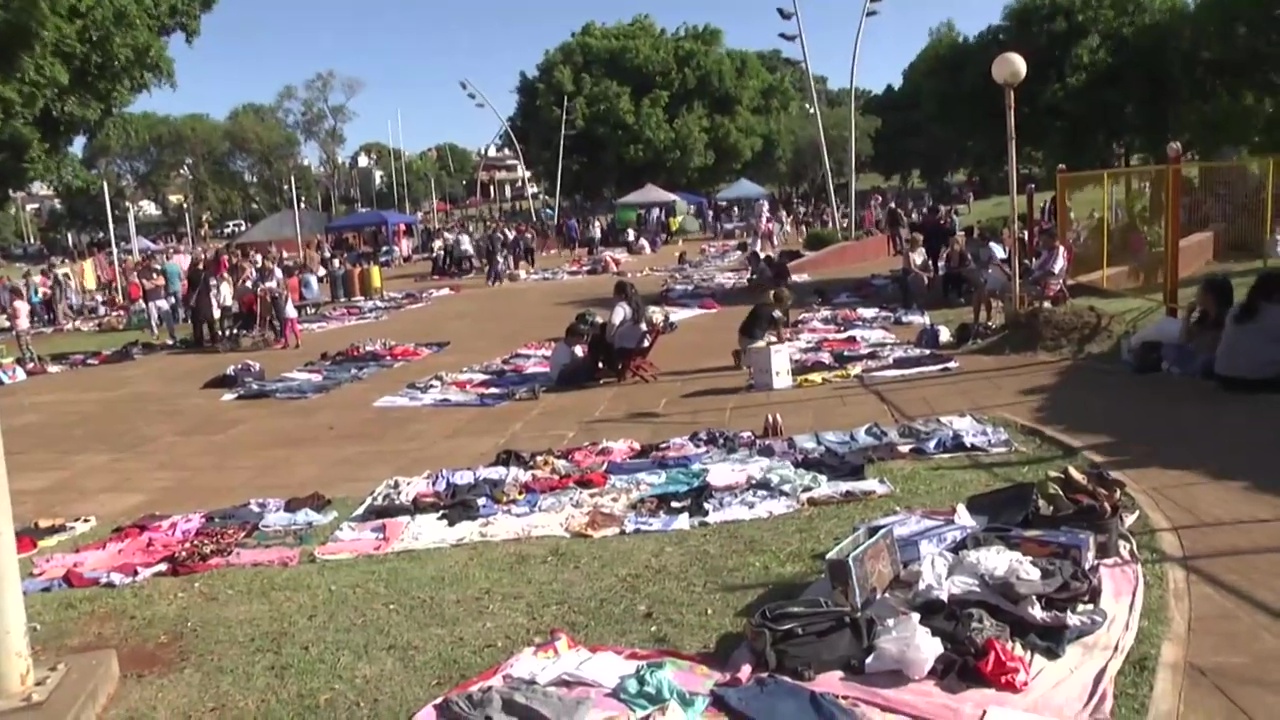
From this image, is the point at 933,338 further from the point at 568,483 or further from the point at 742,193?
the point at 742,193

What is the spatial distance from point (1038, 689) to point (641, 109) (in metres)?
53.4

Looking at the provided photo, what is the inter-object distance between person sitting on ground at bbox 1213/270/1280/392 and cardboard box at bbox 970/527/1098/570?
15.2ft

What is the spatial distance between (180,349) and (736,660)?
64.1 feet

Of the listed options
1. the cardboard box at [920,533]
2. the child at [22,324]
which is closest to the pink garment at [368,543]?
the cardboard box at [920,533]

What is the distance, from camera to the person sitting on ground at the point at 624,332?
14695 mm

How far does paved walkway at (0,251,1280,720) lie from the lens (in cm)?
594

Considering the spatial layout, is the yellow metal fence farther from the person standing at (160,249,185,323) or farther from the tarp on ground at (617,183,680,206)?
the tarp on ground at (617,183,680,206)

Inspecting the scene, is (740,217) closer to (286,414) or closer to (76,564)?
(286,414)

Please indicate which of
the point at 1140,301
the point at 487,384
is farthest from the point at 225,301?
the point at 1140,301

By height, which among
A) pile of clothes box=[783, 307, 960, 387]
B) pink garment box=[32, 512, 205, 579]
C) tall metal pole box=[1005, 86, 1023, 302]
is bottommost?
pink garment box=[32, 512, 205, 579]

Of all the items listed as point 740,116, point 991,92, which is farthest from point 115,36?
point 740,116

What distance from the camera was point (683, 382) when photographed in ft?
47.4

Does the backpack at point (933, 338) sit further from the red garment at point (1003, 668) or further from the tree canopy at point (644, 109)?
the tree canopy at point (644, 109)

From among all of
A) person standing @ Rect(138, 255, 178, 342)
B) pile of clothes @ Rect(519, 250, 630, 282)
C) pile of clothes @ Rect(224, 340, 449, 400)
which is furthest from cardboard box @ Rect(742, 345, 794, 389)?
pile of clothes @ Rect(519, 250, 630, 282)
